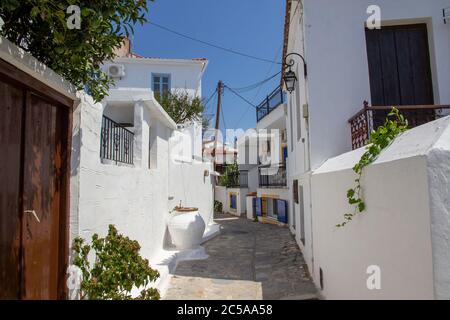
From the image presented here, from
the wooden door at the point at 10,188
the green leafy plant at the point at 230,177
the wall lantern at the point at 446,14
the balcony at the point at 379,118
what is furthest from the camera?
the green leafy plant at the point at 230,177

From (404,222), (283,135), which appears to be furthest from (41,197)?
(283,135)

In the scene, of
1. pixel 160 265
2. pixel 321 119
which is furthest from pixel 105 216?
pixel 321 119

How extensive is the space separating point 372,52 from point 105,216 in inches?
251

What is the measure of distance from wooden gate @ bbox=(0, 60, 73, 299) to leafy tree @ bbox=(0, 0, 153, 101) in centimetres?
38

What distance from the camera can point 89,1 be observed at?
2764mm

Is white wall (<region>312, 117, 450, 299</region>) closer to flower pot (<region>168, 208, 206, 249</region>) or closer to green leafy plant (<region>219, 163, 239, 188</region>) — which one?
flower pot (<region>168, 208, 206, 249</region>)

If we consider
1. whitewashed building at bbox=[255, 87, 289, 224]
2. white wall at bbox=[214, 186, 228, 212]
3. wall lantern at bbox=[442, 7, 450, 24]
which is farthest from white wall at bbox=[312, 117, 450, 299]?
white wall at bbox=[214, 186, 228, 212]

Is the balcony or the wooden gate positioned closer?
the wooden gate

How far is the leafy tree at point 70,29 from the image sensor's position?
99.7 inches

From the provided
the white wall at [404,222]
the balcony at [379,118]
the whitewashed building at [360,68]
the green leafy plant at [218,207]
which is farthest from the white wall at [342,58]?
the green leafy plant at [218,207]

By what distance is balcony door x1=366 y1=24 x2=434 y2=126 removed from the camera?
653 cm

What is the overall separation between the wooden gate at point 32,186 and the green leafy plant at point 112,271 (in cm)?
20

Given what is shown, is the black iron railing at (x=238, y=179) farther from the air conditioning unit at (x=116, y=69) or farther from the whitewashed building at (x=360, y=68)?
the whitewashed building at (x=360, y=68)
